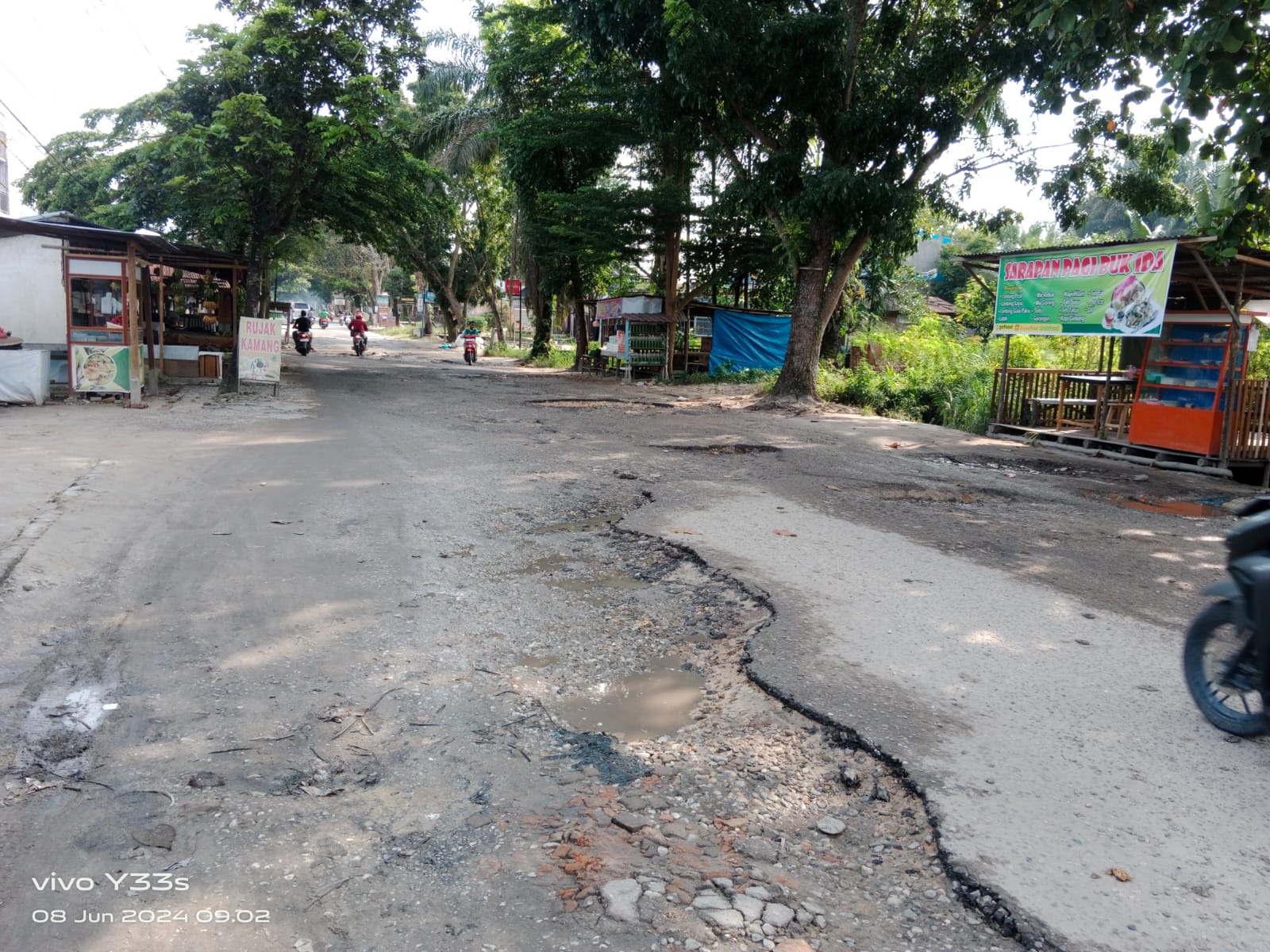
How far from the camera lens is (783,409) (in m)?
18.0

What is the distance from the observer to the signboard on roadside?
55.3 feet

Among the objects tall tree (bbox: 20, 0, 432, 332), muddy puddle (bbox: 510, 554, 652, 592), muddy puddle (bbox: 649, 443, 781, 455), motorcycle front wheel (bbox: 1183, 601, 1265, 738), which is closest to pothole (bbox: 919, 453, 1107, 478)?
muddy puddle (bbox: 649, 443, 781, 455)

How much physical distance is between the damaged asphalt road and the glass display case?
12.6 ft

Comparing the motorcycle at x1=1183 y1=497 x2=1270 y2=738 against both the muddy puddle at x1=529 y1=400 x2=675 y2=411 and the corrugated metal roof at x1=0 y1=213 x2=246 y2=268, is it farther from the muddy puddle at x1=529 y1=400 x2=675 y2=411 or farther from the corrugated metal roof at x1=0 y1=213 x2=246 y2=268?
the corrugated metal roof at x1=0 y1=213 x2=246 y2=268

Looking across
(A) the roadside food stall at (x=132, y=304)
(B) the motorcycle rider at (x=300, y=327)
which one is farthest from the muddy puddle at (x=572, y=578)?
(B) the motorcycle rider at (x=300, y=327)

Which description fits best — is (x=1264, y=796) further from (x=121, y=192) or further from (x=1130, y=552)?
(x=121, y=192)

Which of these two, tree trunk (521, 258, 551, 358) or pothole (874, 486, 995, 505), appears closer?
pothole (874, 486, 995, 505)

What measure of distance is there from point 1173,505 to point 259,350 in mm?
15161

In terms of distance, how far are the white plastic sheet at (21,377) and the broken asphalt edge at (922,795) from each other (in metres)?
13.3

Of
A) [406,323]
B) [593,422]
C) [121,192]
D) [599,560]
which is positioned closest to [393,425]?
[593,422]

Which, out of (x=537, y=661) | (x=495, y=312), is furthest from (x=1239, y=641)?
(x=495, y=312)

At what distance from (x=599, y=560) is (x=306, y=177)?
15.3 metres

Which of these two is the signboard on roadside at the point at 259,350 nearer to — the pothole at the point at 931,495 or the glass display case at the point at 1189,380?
the pothole at the point at 931,495

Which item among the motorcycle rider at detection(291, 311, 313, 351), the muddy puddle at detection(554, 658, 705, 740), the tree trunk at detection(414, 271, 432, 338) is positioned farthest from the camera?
the tree trunk at detection(414, 271, 432, 338)
